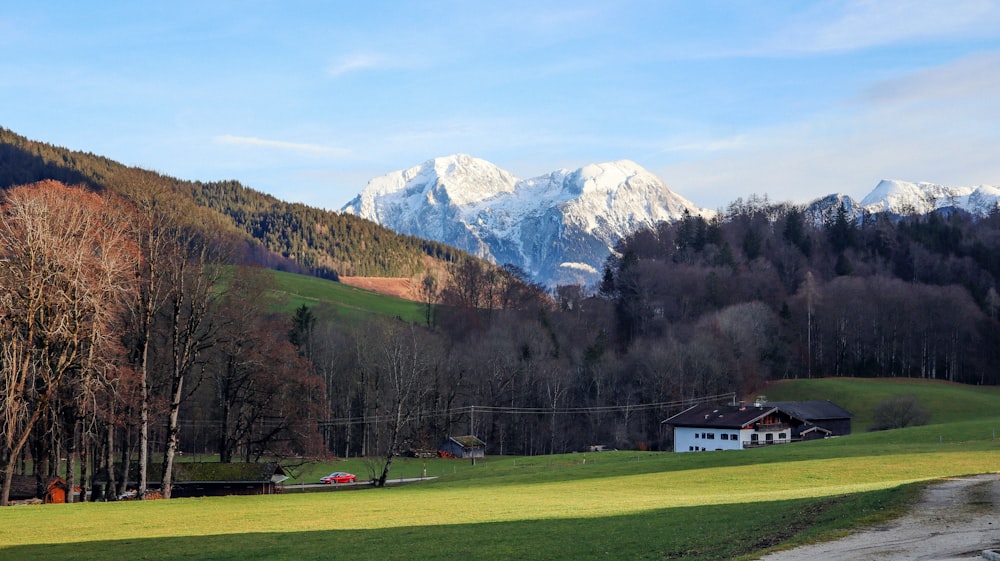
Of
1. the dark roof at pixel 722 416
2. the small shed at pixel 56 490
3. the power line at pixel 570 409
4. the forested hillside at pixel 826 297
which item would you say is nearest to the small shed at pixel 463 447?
the power line at pixel 570 409

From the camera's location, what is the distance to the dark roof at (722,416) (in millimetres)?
94938

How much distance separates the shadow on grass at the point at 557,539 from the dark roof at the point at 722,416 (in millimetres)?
65760

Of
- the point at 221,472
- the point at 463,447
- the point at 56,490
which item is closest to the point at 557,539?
the point at 221,472

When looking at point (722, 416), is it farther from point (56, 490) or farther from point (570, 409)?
point (56, 490)

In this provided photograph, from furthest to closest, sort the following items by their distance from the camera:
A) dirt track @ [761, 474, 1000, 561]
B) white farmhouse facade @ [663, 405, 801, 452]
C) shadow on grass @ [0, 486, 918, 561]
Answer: white farmhouse facade @ [663, 405, 801, 452], shadow on grass @ [0, 486, 918, 561], dirt track @ [761, 474, 1000, 561]

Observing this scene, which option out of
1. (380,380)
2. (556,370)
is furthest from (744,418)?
(380,380)

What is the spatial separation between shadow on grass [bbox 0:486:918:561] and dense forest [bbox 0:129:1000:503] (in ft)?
54.2

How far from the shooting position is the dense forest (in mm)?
45312

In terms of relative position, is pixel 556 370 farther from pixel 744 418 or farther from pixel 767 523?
pixel 767 523

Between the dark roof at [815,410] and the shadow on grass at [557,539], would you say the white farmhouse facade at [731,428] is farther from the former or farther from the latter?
the shadow on grass at [557,539]

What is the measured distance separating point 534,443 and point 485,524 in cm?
8589

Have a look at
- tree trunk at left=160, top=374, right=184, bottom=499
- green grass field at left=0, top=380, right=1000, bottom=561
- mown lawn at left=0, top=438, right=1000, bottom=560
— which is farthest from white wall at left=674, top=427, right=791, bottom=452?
tree trunk at left=160, top=374, right=184, bottom=499

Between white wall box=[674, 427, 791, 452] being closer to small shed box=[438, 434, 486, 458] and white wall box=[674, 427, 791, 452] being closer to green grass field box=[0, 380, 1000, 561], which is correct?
small shed box=[438, 434, 486, 458]

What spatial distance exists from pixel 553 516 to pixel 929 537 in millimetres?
14850
